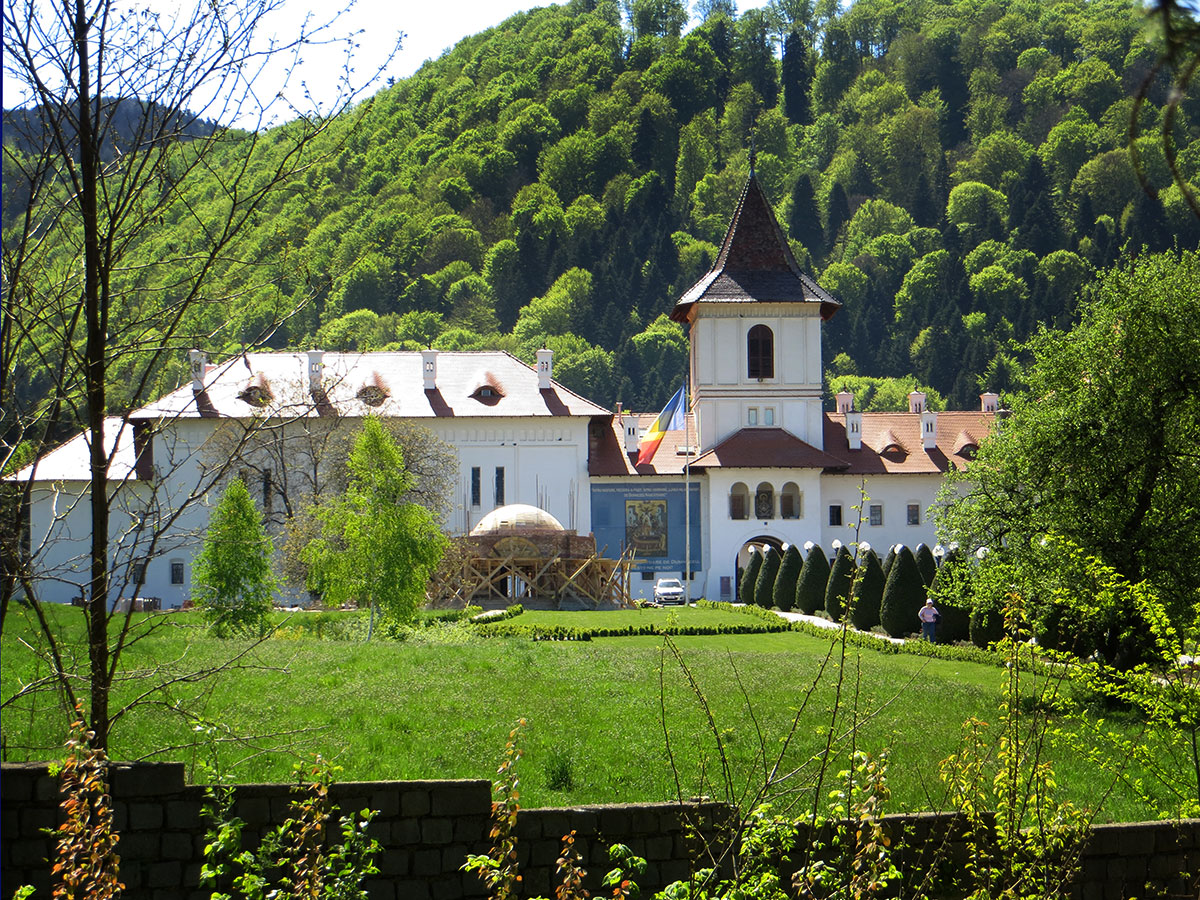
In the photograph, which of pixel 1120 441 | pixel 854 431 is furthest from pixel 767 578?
pixel 1120 441

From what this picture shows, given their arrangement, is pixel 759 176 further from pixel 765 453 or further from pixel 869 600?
pixel 869 600

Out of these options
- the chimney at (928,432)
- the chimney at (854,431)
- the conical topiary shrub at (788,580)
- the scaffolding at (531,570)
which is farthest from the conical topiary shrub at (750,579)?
the chimney at (928,432)

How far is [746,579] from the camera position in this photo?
47.4 m

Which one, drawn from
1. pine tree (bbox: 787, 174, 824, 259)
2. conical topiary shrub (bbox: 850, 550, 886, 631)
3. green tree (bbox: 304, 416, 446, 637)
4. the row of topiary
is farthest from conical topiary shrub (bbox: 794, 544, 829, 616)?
pine tree (bbox: 787, 174, 824, 259)

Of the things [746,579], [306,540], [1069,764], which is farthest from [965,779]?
[746,579]

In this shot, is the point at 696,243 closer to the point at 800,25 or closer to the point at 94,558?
the point at 800,25

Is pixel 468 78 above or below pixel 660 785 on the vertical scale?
above

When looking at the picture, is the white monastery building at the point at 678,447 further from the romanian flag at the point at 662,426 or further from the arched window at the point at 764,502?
the romanian flag at the point at 662,426

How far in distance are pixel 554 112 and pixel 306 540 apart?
110 m

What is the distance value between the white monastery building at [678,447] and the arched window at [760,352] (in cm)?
6

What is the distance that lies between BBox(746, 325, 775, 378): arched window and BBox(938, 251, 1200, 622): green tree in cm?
3546

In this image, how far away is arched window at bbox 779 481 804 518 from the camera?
54250 mm

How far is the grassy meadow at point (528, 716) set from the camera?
11094mm

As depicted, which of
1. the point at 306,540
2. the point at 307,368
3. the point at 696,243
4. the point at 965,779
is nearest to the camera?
the point at 965,779
